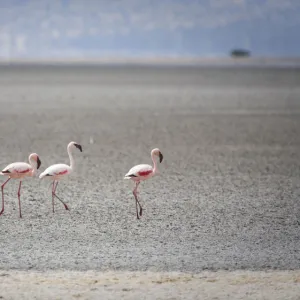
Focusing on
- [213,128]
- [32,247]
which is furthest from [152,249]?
[213,128]

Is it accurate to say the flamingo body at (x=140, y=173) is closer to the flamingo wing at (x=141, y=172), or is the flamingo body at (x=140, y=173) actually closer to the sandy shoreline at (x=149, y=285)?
the flamingo wing at (x=141, y=172)

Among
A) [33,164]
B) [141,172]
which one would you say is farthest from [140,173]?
[33,164]

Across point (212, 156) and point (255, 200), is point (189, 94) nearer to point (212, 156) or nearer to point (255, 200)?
point (212, 156)

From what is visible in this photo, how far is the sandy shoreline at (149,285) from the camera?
6.40 m

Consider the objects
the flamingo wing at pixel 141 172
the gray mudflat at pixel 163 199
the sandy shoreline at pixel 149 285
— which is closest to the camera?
the sandy shoreline at pixel 149 285

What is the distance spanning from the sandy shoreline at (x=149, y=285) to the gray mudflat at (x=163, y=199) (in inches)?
9.2

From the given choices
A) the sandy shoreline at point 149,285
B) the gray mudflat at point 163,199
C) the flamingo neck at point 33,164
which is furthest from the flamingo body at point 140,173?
the sandy shoreline at point 149,285

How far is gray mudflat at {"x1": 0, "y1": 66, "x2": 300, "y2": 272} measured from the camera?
7621 millimetres

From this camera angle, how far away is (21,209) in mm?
9617

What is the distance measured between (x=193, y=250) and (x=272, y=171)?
5.71 m

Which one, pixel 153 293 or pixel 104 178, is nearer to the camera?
pixel 153 293

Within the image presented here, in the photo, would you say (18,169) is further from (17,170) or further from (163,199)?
(163,199)

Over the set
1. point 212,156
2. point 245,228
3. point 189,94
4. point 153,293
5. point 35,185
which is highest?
point 189,94

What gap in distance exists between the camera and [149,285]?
666cm
